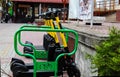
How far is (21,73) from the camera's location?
20.2ft

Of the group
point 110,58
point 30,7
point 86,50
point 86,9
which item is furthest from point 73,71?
point 30,7

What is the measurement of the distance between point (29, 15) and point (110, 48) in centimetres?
4649

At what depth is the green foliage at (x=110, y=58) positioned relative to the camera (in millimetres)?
3517

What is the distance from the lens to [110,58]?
11.9 feet

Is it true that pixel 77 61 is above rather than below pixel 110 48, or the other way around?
below

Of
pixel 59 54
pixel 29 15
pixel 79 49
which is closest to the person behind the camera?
pixel 59 54

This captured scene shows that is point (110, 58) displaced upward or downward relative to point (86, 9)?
downward

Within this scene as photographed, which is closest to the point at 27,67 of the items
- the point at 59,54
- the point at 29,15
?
the point at 59,54

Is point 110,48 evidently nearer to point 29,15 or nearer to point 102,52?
point 102,52

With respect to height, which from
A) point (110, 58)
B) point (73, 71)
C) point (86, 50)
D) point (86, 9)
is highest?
point (86, 9)

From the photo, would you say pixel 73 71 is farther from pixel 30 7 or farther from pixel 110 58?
pixel 30 7

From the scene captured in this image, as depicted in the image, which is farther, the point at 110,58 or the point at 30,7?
the point at 30,7

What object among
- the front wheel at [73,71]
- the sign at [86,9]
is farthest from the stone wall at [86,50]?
the sign at [86,9]

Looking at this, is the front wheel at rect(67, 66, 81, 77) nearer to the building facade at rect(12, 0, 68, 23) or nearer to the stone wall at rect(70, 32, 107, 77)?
the stone wall at rect(70, 32, 107, 77)
